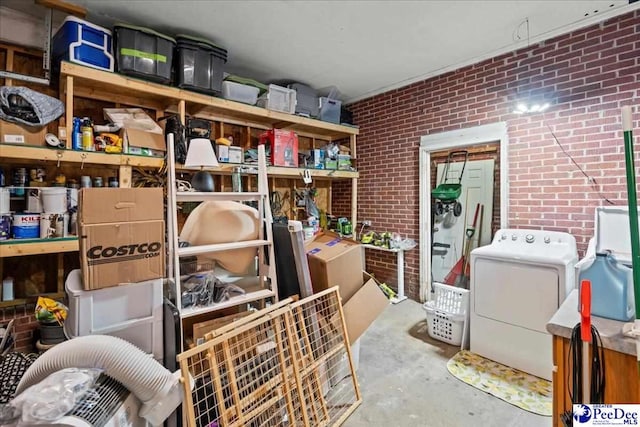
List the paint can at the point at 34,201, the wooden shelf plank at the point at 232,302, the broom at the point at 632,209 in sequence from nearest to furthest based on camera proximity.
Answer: the broom at the point at 632,209 < the wooden shelf plank at the point at 232,302 < the paint can at the point at 34,201

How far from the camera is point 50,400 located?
0.99 m

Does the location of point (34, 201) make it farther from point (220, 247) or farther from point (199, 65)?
point (199, 65)

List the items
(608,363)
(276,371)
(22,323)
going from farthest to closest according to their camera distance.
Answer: (22,323), (276,371), (608,363)

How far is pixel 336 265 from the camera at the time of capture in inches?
86.5

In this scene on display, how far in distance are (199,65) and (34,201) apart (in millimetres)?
1726

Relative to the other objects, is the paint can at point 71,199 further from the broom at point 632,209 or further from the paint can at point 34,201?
the broom at point 632,209

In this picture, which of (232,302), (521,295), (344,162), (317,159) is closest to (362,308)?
(232,302)

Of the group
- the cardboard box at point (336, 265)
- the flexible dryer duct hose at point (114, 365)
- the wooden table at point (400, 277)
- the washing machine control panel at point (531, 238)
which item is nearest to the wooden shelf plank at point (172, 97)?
the cardboard box at point (336, 265)

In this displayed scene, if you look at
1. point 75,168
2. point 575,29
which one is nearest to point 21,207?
point 75,168

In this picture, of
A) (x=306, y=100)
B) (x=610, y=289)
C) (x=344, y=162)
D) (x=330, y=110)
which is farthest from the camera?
(x=344, y=162)

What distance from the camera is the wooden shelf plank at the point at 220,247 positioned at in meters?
1.81

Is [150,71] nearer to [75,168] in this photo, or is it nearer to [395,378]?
[75,168]

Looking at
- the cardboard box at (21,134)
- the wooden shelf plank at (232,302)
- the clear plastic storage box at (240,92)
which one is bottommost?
the wooden shelf plank at (232,302)

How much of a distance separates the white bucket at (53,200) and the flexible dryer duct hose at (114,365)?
1.47 meters
